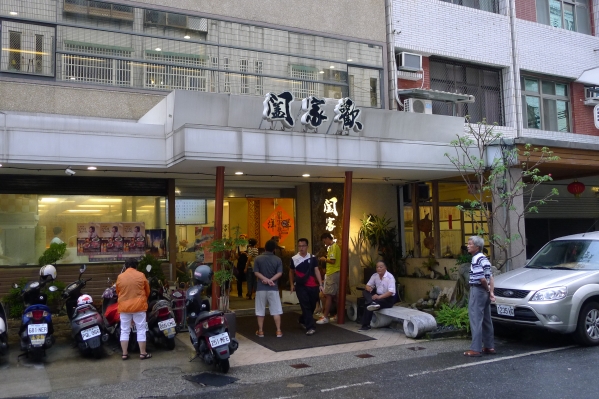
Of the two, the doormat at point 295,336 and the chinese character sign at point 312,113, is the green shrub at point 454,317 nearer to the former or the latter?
the doormat at point 295,336

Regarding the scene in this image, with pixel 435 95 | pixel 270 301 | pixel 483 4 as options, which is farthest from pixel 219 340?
pixel 483 4

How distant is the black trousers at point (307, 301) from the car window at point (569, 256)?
157 inches

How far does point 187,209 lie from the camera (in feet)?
42.5

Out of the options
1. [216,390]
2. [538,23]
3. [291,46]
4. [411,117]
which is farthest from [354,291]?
[538,23]

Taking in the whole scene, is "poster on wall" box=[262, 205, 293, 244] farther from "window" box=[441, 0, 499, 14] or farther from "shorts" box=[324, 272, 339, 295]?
"window" box=[441, 0, 499, 14]

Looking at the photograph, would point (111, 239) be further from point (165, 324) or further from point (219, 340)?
point (219, 340)

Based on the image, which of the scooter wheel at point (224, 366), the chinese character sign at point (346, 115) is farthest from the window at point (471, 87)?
the scooter wheel at point (224, 366)

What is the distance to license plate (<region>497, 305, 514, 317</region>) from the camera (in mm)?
9406

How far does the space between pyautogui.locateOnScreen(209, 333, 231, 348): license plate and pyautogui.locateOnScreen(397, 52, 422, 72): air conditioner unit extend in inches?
347

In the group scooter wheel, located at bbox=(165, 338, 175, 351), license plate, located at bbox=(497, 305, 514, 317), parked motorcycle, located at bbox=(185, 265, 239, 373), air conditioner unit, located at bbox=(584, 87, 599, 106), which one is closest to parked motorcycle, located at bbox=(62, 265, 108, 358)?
scooter wheel, located at bbox=(165, 338, 175, 351)

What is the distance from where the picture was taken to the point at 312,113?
10.7 metres

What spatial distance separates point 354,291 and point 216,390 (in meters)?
7.09

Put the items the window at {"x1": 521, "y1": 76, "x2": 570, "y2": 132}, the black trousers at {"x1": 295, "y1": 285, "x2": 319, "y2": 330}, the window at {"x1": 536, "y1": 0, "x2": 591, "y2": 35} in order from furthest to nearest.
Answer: the window at {"x1": 536, "y1": 0, "x2": 591, "y2": 35}
the window at {"x1": 521, "y1": 76, "x2": 570, "y2": 132}
the black trousers at {"x1": 295, "y1": 285, "x2": 319, "y2": 330}

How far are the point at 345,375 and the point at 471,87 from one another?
10.4m
